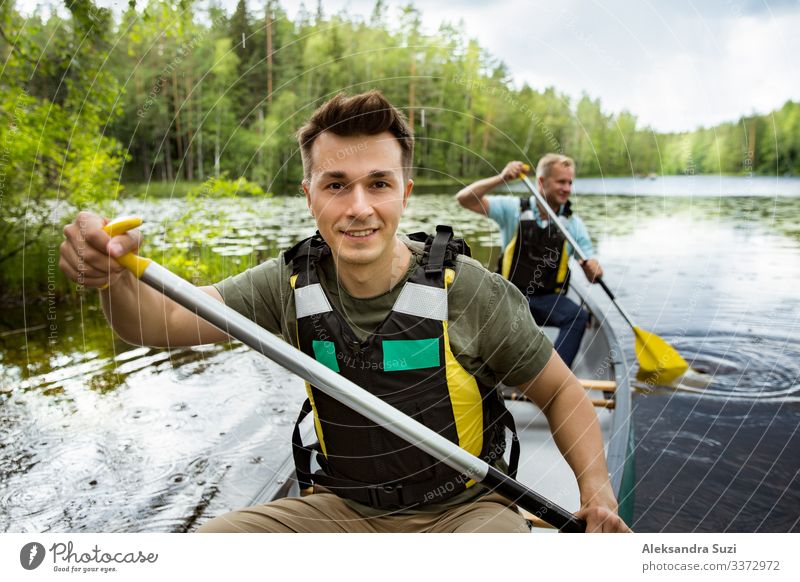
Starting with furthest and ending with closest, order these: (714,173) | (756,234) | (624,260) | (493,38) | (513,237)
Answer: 1. (624,260)
2. (756,234)
3. (513,237)
4. (714,173)
5. (493,38)

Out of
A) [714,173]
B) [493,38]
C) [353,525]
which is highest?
[493,38]

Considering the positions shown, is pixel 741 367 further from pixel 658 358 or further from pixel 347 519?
pixel 347 519

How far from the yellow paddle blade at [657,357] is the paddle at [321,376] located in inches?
96.9

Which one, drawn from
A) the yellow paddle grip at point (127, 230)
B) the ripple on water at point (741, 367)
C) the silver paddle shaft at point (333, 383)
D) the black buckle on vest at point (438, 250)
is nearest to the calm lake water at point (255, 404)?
the ripple on water at point (741, 367)

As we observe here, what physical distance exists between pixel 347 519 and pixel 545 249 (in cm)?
177

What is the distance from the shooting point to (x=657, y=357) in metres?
3.29

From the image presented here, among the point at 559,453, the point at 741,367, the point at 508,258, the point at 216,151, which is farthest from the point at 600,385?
the point at 741,367

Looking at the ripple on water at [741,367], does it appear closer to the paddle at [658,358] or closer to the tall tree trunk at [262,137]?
the paddle at [658,358]

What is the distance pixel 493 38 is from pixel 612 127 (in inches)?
16.1

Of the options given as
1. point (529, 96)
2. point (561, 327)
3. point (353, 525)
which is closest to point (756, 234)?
point (561, 327)

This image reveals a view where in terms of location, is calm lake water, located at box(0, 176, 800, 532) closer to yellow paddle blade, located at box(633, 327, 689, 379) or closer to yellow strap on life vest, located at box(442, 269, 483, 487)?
yellow paddle blade, located at box(633, 327, 689, 379)

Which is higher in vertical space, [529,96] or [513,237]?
[529,96]

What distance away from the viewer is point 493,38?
4.18ft
